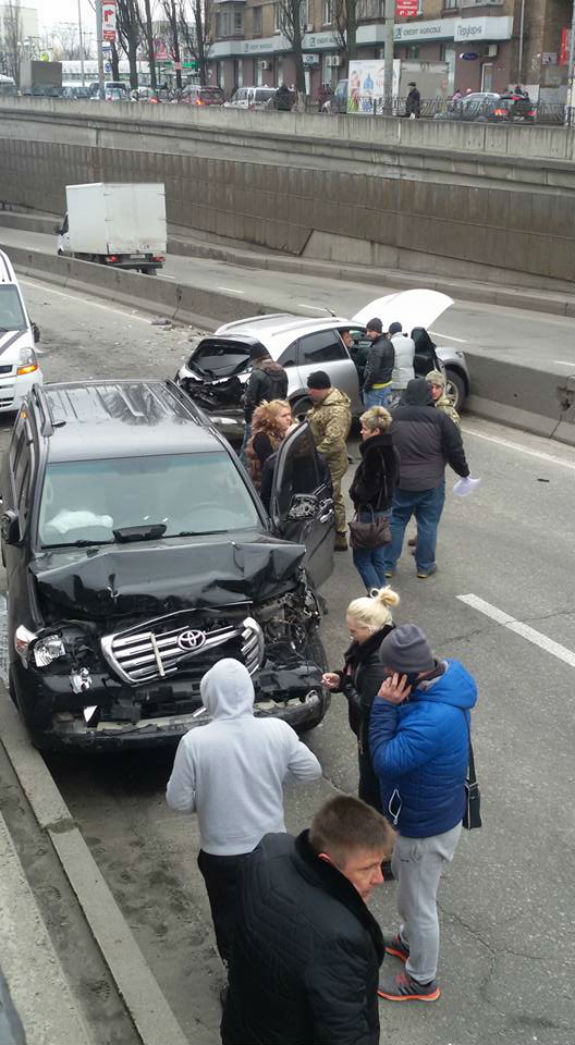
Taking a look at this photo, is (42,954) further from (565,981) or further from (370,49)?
(370,49)

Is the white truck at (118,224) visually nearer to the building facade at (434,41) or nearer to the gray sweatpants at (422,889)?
the building facade at (434,41)

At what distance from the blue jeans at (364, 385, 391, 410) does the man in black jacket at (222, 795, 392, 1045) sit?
10.4 metres

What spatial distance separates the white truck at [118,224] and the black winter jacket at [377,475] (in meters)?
Result: 26.0

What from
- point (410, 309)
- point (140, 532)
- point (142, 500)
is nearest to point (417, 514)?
point (142, 500)

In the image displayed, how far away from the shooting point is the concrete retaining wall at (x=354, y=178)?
3111 cm

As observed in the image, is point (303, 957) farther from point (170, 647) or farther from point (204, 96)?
point (204, 96)

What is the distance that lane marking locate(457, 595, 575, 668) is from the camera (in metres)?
8.46

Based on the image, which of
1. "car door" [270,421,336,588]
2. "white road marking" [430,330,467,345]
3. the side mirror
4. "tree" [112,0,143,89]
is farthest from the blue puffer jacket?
"tree" [112,0,143,89]

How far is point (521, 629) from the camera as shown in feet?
29.3

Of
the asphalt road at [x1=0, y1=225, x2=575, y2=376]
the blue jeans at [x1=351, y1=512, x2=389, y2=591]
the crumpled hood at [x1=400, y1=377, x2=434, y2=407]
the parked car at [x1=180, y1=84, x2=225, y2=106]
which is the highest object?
the parked car at [x1=180, y1=84, x2=225, y2=106]

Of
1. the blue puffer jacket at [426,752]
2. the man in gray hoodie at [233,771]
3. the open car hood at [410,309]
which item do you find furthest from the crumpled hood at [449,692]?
the open car hood at [410,309]

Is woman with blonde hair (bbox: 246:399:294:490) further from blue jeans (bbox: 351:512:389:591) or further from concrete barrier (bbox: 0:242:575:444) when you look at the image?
concrete barrier (bbox: 0:242:575:444)

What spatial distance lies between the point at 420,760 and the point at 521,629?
469 centimetres

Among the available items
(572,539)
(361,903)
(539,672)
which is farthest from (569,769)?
(572,539)
